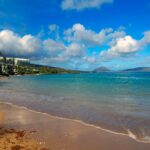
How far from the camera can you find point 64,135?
52.3 feet

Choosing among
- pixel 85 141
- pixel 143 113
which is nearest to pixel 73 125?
pixel 85 141

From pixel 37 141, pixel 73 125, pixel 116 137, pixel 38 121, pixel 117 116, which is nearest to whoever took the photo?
pixel 37 141

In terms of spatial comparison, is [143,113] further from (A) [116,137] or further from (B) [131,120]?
(A) [116,137]

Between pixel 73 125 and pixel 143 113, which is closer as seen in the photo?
pixel 73 125

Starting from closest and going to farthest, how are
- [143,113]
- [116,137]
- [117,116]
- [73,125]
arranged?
[116,137] → [73,125] → [117,116] → [143,113]

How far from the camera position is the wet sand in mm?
13898

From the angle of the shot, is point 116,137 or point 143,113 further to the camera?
point 143,113

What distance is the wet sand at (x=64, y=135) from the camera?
1390cm

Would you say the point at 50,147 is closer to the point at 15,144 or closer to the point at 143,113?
the point at 15,144

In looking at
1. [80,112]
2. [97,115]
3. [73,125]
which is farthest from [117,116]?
[73,125]

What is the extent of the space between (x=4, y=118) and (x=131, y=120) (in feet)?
35.6

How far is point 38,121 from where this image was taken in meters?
20.3

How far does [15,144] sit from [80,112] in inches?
502

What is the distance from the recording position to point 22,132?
1639 cm
